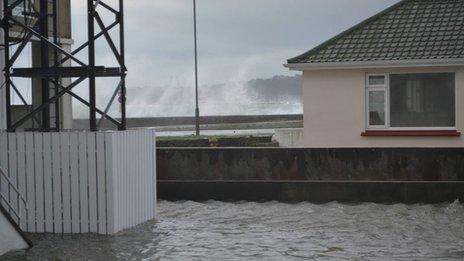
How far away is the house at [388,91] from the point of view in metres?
21.3

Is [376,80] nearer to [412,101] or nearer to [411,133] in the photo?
[412,101]

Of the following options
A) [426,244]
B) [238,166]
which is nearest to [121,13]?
[238,166]

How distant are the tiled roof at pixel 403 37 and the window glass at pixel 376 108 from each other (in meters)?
0.99

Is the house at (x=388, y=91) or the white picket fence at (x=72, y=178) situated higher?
the house at (x=388, y=91)

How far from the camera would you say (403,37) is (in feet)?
75.0

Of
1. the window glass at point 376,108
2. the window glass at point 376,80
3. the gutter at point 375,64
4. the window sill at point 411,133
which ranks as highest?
the gutter at point 375,64

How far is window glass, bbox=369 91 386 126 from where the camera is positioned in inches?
857

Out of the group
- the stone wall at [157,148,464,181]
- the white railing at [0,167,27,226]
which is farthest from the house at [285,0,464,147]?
the white railing at [0,167,27,226]

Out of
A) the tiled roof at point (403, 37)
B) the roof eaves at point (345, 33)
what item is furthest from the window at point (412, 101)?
the roof eaves at point (345, 33)

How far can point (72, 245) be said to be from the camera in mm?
12102

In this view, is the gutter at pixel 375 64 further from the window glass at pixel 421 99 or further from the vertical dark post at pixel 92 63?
the vertical dark post at pixel 92 63

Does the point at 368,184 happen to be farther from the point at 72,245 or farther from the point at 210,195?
the point at 72,245

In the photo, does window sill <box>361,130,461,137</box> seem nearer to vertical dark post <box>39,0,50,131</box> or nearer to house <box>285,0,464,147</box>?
house <box>285,0,464,147</box>

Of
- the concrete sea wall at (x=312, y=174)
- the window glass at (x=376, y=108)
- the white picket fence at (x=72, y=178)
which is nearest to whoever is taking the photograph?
the white picket fence at (x=72, y=178)
